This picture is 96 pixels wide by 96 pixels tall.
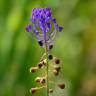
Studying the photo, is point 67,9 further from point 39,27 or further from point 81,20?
point 39,27

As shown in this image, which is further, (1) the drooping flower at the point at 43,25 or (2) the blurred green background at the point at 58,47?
(2) the blurred green background at the point at 58,47

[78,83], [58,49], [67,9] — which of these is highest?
[67,9]

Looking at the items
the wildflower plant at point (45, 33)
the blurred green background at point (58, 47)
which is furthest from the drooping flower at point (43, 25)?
the blurred green background at point (58, 47)

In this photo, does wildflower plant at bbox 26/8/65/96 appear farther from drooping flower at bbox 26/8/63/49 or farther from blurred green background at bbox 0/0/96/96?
blurred green background at bbox 0/0/96/96

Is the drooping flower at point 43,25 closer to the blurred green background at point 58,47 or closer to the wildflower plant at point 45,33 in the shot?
the wildflower plant at point 45,33

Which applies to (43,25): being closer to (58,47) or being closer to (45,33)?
(45,33)

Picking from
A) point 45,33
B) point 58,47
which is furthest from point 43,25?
point 58,47

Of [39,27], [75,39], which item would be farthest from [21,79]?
[39,27]

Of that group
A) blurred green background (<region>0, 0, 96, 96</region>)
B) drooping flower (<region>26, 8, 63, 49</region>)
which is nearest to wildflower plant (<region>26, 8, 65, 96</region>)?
drooping flower (<region>26, 8, 63, 49</region>)
